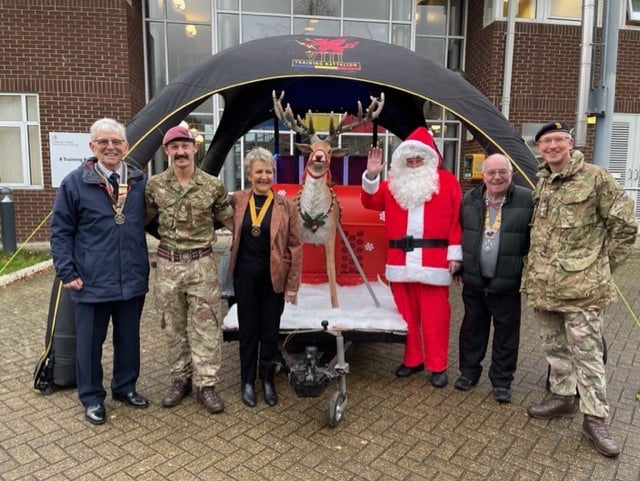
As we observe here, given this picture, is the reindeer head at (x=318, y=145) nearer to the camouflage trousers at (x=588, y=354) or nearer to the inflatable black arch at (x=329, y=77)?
the inflatable black arch at (x=329, y=77)

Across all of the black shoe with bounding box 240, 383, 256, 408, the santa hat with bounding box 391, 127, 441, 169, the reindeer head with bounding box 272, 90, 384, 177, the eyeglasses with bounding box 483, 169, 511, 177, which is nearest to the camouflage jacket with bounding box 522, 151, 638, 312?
the eyeglasses with bounding box 483, 169, 511, 177

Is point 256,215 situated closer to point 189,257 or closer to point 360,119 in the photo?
point 189,257

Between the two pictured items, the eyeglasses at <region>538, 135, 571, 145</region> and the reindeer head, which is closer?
the eyeglasses at <region>538, 135, 571, 145</region>

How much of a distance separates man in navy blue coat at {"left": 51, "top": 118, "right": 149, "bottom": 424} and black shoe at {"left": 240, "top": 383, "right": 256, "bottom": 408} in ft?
3.23

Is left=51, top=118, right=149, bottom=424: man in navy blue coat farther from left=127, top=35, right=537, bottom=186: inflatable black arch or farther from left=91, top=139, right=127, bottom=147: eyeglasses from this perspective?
left=127, top=35, right=537, bottom=186: inflatable black arch

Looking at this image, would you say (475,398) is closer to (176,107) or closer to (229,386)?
(229,386)

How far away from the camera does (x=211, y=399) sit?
3928 mm

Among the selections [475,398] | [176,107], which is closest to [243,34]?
[176,107]

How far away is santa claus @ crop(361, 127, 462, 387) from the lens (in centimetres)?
438

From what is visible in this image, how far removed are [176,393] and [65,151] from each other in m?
8.14

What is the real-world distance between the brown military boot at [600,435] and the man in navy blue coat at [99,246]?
3213 mm

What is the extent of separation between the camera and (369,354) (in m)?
5.25

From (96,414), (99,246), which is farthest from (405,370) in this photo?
(99,246)

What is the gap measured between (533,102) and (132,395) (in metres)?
11.3
